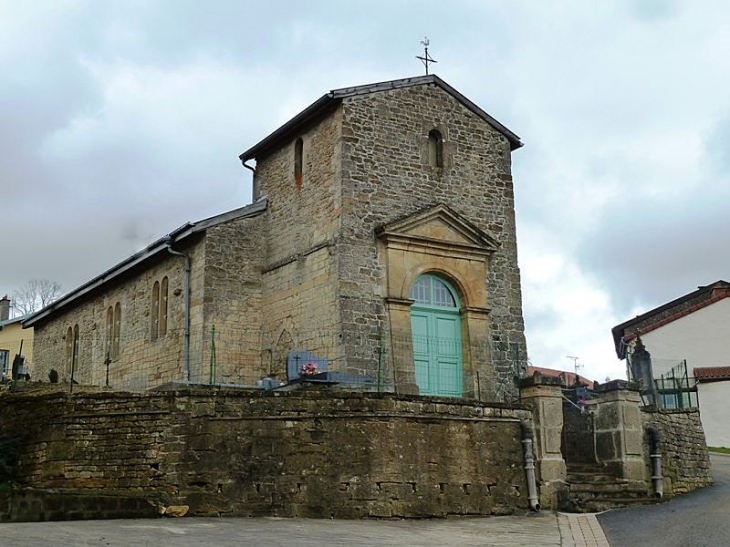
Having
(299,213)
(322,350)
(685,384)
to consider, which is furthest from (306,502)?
(685,384)

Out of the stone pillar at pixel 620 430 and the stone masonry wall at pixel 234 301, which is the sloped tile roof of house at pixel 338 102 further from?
the stone pillar at pixel 620 430

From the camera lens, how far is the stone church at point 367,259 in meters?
19.9

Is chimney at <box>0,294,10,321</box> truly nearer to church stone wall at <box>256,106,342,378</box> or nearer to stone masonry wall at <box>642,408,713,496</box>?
church stone wall at <box>256,106,342,378</box>

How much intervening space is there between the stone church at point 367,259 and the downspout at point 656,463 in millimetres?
3148

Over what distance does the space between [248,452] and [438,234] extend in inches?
302

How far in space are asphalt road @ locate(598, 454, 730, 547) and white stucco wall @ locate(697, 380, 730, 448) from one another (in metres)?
14.2

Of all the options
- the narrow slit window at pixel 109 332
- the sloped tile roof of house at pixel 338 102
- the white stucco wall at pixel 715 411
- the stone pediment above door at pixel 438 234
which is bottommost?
the white stucco wall at pixel 715 411

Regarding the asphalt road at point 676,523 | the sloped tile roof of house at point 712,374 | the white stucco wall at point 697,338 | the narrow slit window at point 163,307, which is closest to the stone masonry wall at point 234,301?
the narrow slit window at point 163,307

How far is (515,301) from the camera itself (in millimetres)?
21922

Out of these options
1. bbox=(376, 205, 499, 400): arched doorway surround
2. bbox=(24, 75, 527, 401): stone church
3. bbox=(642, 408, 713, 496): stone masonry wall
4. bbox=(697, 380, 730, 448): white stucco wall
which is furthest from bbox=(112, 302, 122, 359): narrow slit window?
bbox=(697, 380, 730, 448): white stucco wall

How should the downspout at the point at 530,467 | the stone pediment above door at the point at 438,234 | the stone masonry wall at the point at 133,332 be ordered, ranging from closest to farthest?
the downspout at the point at 530,467, the stone pediment above door at the point at 438,234, the stone masonry wall at the point at 133,332

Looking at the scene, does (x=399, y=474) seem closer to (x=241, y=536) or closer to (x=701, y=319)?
(x=241, y=536)

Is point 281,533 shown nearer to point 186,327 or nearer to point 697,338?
point 186,327

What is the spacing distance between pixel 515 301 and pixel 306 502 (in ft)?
28.1
